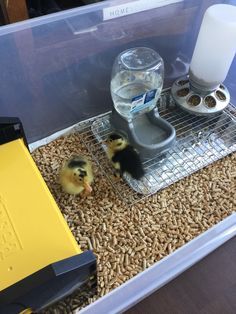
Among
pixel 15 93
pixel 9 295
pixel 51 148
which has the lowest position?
pixel 51 148

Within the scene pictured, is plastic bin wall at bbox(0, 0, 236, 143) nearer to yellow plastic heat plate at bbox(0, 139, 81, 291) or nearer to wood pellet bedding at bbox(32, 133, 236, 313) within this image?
wood pellet bedding at bbox(32, 133, 236, 313)

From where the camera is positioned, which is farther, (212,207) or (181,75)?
(181,75)

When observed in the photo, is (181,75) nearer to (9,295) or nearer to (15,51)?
(15,51)

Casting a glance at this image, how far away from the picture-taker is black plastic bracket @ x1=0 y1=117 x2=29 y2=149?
2.86 feet

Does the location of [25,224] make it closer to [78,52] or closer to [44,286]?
[44,286]

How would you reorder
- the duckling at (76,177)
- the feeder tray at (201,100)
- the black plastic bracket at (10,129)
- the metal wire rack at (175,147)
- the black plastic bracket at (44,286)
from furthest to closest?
the feeder tray at (201,100)
the metal wire rack at (175,147)
the duckling at (76,177)
the black plastic bracket at (10,129)
the black plastic bracket at (44,286)

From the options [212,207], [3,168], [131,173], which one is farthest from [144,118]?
[3,168]

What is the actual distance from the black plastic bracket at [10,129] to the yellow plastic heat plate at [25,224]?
3cm

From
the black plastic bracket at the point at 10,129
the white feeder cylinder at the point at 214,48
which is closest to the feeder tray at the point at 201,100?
the white feeder cylinder at the point at 214,48

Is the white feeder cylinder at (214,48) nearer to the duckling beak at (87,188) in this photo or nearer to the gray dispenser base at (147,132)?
the gray dispenser base at (147,132)

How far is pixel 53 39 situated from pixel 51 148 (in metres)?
0.39

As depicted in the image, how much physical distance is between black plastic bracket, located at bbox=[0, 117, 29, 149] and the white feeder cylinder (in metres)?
0.69

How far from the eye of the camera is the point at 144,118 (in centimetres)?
125

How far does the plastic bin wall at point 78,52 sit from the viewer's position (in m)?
1.01
